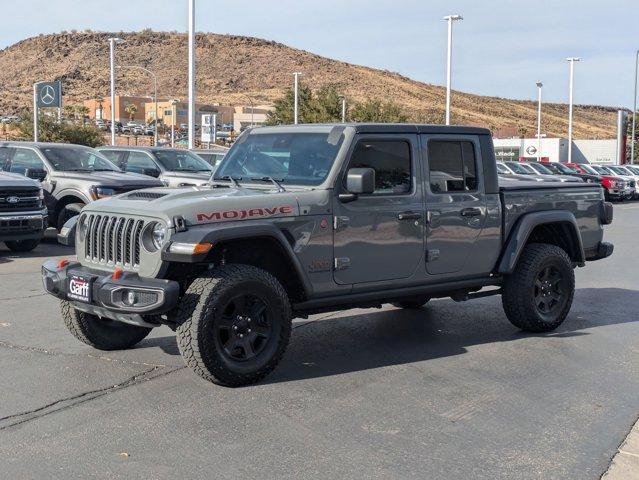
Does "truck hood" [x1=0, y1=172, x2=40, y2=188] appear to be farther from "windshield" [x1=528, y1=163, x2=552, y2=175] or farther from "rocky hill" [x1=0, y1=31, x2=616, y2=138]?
"rocky hill" [x1=0, y1=31, x2=616, y2=138]

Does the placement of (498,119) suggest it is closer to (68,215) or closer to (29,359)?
(68,215)

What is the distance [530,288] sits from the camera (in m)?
7.80

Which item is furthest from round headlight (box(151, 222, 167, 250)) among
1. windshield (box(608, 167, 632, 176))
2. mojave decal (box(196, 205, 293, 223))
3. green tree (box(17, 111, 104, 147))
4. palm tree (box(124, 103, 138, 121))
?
palm tree (box(124, 103, 138, 121))

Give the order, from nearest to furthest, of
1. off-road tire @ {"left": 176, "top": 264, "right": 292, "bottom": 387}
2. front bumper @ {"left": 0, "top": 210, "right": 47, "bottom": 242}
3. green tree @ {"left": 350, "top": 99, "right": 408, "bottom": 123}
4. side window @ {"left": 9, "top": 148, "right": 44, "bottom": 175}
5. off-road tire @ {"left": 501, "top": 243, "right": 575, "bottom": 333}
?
1. off-road tire @ {"left": 176, "top": 264, "right": 292, "bottom": 387}
2. off-road tire @ {"left": 501, "top": 243, "right": 575, "bottom": 333}
3. front bumper @ {"left": 0, "top": 210, "right": 47, "bottom": 242}
4. side window @ {"left": 9, "top": 148, "right": 44, "bottom": 175}
5. green tree @ {"left": 350, "top": 99, "right": 408, "bottom": 123}

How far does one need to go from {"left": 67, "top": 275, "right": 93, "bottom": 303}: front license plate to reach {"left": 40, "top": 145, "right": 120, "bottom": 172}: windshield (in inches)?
379

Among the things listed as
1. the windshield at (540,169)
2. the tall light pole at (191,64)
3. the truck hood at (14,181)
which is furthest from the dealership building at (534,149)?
the truck hood at (14,181)

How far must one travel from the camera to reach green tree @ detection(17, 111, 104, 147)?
41.1 meters

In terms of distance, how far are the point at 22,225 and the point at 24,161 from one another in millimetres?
2749

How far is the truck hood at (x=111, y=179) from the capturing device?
14562 mm

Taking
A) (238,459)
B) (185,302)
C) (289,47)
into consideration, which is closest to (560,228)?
(185,302)

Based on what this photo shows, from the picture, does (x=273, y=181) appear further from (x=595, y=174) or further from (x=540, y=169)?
(x=595, y=174)

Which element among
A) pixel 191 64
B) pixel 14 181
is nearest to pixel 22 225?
pixel 14 181

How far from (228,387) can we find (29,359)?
1829mm

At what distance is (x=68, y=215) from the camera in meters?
15.0
